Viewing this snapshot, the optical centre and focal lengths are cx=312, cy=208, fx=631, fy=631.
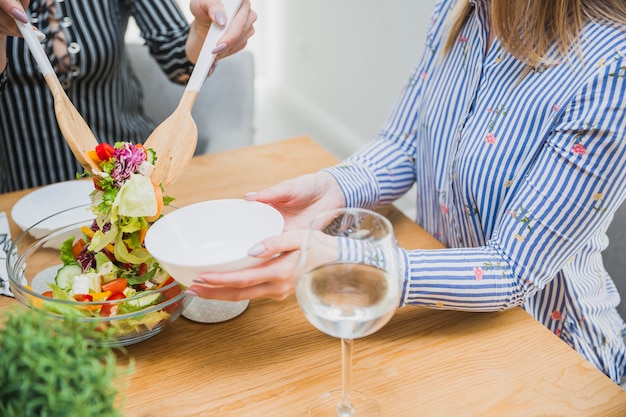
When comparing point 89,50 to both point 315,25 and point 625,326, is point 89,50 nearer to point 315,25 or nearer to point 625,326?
point 625,326

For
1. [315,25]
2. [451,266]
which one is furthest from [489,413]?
[315,25]

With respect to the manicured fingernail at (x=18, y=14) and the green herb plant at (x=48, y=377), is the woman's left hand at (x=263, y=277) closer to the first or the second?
the green herb plant at (x=48, y=377)

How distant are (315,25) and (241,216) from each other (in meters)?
2.39

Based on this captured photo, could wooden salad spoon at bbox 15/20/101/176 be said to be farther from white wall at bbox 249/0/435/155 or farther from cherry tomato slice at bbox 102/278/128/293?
white wall at bbox 249/0/435/155

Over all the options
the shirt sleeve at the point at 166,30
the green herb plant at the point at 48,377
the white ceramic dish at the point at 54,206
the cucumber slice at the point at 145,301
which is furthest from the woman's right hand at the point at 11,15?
the green herb plant at the point at 48,377

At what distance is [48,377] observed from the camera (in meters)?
0.51

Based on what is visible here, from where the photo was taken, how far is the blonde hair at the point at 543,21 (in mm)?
993

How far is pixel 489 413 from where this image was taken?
0.76 metres

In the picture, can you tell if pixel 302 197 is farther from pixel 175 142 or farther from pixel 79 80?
pixel 79 80

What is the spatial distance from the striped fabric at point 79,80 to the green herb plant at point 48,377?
1.13 metres

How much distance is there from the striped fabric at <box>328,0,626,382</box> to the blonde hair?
0.09ft

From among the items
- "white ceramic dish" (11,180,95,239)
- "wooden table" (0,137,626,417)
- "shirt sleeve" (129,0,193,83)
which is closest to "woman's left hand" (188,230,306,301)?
"wooden table" (0,137,626,417)

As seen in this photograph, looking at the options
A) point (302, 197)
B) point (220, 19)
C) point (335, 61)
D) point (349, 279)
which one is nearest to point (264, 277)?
point (349, 279)

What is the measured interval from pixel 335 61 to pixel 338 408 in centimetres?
238
